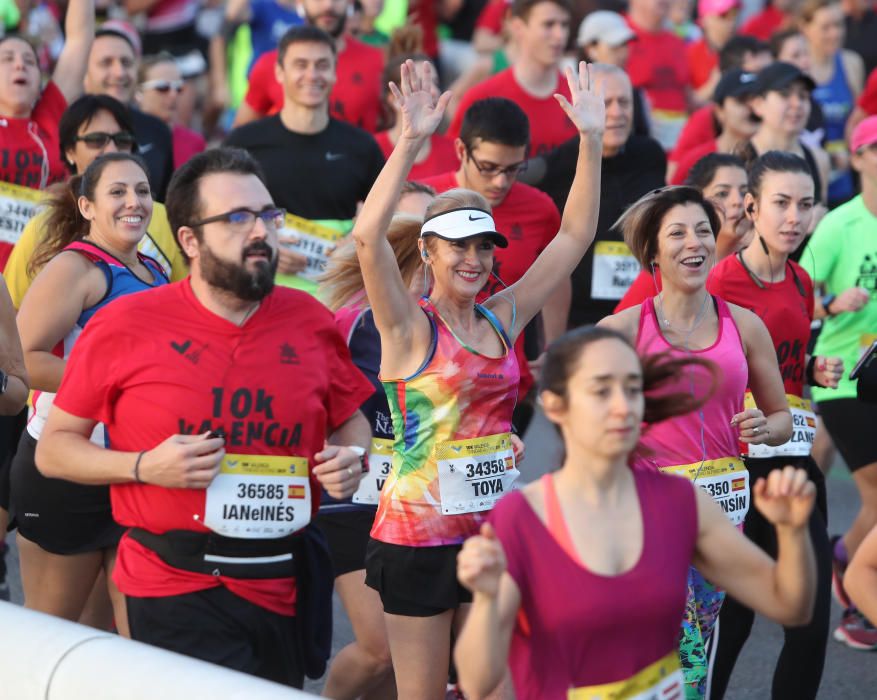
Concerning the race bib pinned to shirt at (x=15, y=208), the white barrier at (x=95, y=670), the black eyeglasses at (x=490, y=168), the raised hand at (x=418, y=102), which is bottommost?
the white barrier at (x=95, y=670)

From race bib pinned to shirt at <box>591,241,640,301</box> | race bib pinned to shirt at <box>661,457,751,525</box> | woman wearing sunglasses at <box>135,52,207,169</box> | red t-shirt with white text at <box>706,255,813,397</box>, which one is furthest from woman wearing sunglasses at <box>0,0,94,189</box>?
race bib pinned to shirt at <box>661,457,751,525</box>

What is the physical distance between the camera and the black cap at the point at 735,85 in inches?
326

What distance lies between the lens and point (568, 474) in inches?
141

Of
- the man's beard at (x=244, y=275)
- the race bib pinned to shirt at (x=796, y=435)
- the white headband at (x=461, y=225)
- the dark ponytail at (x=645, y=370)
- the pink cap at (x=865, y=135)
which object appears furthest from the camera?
the pink cap at (x=865, y=135)

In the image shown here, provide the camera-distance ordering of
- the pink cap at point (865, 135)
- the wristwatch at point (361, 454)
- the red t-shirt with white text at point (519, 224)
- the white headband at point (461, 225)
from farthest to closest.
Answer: the pink cap at point (865, 135), the red t-shirt with white text at point (519, 224), the white headband at point (461, 225), the wristwatch at point (361, 454)

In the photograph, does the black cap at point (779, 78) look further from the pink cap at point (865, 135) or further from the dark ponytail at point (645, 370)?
the dark ponytail at point (645, 370)

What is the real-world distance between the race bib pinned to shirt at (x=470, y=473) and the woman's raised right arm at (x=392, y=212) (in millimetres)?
335

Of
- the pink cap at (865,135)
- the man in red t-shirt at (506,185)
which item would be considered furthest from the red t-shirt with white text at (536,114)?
the pink cap at (865,135)

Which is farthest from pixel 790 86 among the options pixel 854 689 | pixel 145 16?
pixel 145 16

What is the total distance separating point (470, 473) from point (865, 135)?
3.06 m

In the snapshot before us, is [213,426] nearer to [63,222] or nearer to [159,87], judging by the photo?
[63,222]

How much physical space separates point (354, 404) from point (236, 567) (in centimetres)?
56

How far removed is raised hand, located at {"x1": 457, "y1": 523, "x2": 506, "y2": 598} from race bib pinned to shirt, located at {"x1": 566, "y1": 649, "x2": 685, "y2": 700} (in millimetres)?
414

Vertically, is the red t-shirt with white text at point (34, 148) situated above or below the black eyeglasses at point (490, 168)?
above
